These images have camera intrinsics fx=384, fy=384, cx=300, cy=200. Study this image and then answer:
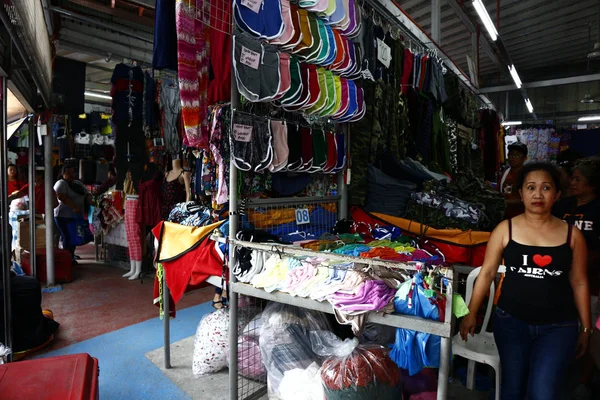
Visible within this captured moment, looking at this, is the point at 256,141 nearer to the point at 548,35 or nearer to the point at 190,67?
the point at 190,67

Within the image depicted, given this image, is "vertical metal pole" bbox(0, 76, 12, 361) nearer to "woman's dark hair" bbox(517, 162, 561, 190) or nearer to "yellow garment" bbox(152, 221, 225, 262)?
"yellow garment" bbox(152, 221, 225, 262)

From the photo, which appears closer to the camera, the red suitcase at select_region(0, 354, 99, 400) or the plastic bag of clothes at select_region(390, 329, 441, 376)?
the red suitcase at select_region(0, 354, 99, 400)

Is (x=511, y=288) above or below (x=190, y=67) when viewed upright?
below

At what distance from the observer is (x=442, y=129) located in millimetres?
4934

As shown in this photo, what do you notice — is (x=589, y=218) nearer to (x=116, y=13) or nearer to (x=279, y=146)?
(x=279, y=146)

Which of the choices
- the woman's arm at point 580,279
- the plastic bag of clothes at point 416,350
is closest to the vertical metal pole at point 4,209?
the plastic bag of clothes at point 416,350

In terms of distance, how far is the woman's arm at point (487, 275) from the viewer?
1969 millimetres

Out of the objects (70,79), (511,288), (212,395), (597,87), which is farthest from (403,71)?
(597,87)

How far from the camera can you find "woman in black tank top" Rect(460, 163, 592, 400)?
180 cm

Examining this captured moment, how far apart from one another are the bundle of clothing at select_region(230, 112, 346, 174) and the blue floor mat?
1733 millimetres

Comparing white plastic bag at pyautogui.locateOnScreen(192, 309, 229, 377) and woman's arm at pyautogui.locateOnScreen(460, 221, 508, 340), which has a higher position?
woman's arm at pyautogui.locateOnScreen(460, 221, 508, 340)

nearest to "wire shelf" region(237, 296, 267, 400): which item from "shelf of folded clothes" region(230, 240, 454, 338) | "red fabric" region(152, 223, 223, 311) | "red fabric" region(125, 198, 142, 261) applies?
"red fabric" region(152, 223, 223, 311)

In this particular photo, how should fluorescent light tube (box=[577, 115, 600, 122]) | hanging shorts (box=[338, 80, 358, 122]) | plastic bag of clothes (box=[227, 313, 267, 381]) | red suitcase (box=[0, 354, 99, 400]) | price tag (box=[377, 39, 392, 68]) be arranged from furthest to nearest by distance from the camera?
fluorescent light tube (box=[577, 115, 600, 122])
price tag (box=[377, 39, 392, 68])
hanging shorts (box=[338, 80, 358, 122])
plastic bag of clothes (box=[227, 313, 267, 381])
red suitcase (box=[0, 354, 99, 400])

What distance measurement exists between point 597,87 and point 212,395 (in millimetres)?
14246
